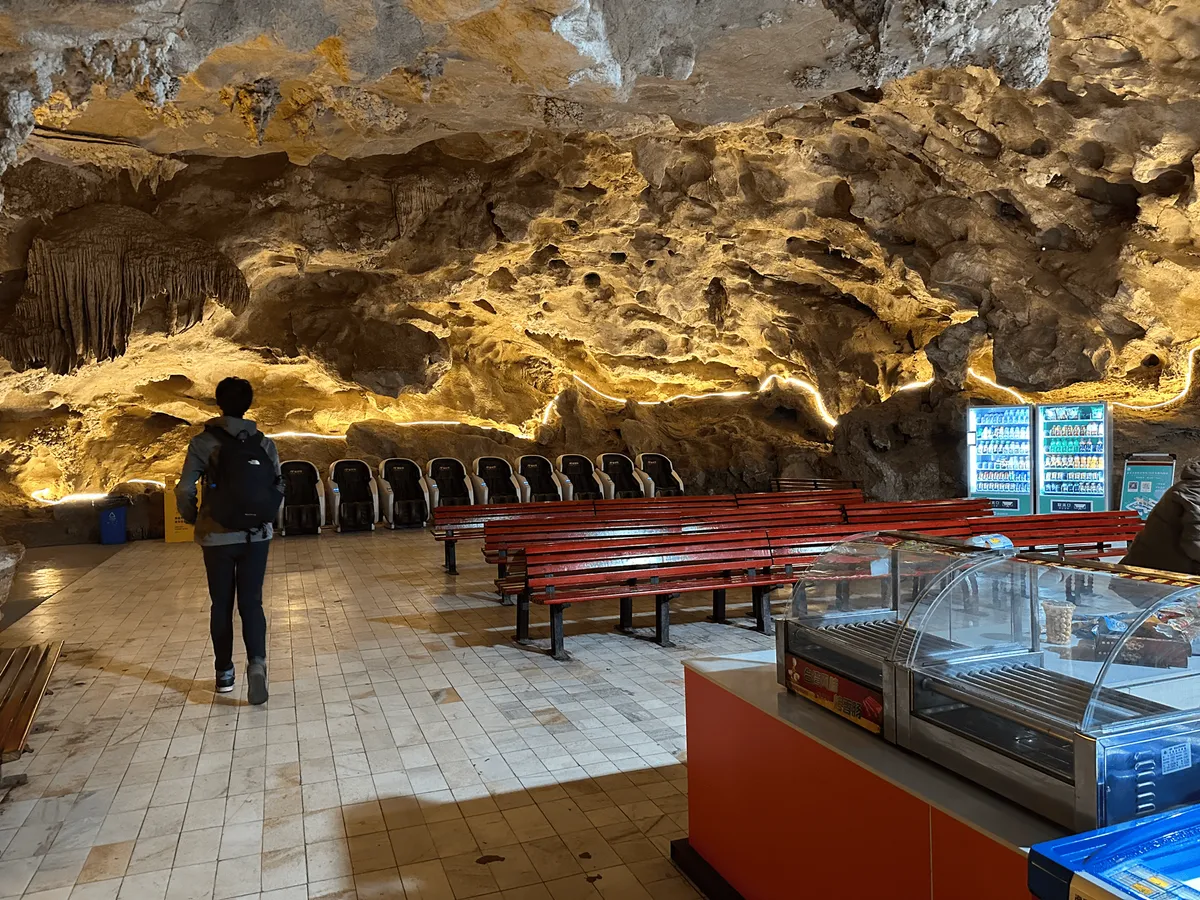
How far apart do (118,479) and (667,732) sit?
43.3 feet

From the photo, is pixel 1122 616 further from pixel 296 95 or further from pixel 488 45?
pixel 296 95

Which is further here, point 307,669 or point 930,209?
point 930,209

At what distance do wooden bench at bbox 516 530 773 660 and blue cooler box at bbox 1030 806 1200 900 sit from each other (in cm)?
426

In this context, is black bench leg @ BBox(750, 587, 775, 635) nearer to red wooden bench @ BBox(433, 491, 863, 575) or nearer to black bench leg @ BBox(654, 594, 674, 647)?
black bench leg @ BBox(654, 594, 674, 647)

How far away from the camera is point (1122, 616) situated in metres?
2.06

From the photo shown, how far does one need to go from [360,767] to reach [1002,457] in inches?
377

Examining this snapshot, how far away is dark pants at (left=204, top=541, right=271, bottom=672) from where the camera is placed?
473 cm

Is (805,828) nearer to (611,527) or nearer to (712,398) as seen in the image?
(611,527)

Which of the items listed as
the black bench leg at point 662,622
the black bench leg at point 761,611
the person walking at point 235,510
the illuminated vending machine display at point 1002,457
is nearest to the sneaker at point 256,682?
the person walking at point 235,510

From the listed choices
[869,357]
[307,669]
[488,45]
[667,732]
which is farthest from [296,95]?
[869,357]

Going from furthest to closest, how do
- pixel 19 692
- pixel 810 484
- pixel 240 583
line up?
pixel 810 484, pixel 240 583, pixel 19 692

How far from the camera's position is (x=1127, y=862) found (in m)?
1.38

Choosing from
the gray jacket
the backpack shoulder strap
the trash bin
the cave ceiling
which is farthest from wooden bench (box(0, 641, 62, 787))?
the trash bin

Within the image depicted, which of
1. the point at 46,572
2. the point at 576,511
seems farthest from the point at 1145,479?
the point at 46,572
